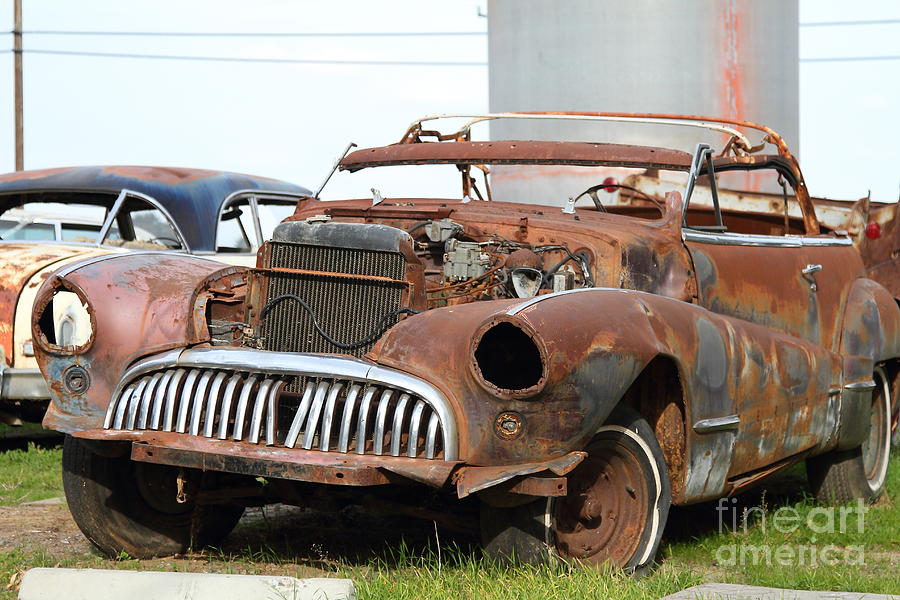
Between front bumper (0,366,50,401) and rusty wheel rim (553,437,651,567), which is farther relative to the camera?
front bumper (0,366,50,401)

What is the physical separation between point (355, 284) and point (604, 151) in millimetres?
1733

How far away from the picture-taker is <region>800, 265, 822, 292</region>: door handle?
6102 mm

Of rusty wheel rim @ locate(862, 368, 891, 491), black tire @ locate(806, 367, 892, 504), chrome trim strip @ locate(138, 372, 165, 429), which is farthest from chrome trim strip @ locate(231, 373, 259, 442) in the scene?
rusty wheel rim @ locate(862, 368, 891, 491)

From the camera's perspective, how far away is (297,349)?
4.85 metres

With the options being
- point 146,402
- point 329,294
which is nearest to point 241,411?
point 146,402

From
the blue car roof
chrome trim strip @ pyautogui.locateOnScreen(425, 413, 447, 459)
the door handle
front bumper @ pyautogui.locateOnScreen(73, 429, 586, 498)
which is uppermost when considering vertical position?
the blue car roof

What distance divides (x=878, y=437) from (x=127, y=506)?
4.06m

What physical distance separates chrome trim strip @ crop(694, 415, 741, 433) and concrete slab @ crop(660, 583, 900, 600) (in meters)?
0.72

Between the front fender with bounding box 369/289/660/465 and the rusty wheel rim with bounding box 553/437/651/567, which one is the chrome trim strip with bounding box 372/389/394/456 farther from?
the rusty wheel rim with bounding box 553/437/651/567

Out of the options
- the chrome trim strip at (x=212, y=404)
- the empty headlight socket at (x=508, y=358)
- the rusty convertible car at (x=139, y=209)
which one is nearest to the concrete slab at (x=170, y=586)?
the chrome trim strip at (x=212, y=404)

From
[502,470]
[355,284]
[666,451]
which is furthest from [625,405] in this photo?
[355,284]

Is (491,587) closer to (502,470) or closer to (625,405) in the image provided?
(502,470)

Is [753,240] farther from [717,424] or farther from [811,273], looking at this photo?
[717,424]

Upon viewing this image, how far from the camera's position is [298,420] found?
4156 mm
